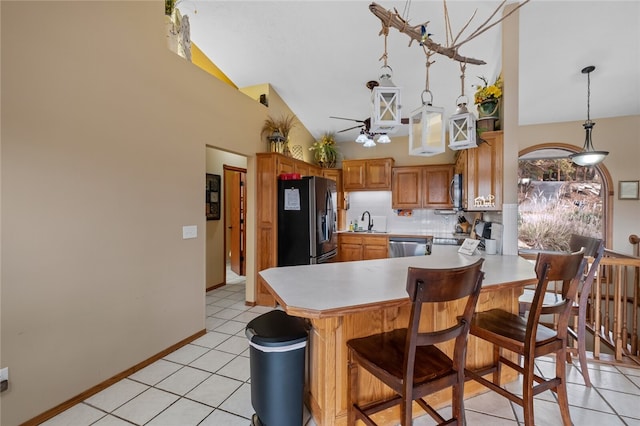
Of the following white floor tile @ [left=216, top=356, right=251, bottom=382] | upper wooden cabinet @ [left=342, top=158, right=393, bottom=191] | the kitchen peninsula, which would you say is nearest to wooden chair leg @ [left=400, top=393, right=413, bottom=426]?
the kitchen peninsula

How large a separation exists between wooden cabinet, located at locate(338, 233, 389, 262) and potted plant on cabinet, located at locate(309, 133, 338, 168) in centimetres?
150

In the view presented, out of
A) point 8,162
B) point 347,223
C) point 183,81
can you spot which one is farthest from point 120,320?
point 347,223

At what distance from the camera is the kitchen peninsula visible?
1308 millimetres

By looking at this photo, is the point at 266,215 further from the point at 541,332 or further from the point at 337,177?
the point at 541,332

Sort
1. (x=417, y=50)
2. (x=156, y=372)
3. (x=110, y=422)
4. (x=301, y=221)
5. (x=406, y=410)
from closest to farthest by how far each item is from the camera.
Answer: (x=406, y=410) < (x=110, y=422) < (x=156, y=372) < (x=417, y=50) < (x=301, y=221)

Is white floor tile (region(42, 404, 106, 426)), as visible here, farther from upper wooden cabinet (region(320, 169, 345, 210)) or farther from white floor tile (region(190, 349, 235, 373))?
upper wooden cabinet (region(320, 169, 345, 210))

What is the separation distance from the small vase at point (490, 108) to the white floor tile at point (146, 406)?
3.64 meters

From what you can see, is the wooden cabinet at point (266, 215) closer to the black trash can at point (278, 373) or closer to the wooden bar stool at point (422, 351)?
the black trash can at point (278, 373)

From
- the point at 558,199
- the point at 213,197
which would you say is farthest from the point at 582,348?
the point at 213,197

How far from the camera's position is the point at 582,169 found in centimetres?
435

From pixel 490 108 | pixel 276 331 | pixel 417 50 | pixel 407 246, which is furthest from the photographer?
pixel 407 246

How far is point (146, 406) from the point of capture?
1.85 m

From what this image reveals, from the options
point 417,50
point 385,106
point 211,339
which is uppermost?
point 417,50

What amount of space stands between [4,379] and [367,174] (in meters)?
4.93
